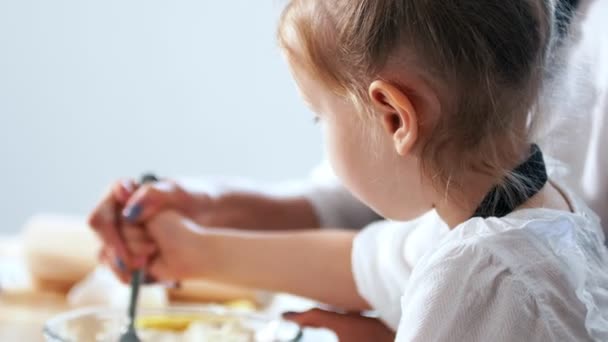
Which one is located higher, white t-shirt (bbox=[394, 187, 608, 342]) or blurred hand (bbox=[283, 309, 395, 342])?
white t-shirt (bbox=[394, 187, 608, 342])

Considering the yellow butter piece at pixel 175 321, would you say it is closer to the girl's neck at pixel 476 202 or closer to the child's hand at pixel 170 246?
Result: the child's hand at pixel 170 246

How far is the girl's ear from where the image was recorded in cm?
58

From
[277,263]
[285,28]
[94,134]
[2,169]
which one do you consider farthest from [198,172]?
[285,28]

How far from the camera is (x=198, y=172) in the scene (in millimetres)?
2131

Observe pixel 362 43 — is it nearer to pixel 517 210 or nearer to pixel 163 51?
pixel 517 210

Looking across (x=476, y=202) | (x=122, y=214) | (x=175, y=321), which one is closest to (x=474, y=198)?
Result: (x=476, y=202)

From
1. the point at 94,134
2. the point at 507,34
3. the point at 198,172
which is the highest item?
the point at 507,34

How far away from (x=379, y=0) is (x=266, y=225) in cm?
62

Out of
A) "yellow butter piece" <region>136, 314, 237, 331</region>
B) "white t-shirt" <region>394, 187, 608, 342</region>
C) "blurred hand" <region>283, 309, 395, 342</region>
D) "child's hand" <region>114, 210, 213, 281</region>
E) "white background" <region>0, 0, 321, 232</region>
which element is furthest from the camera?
"white background" <region>0, 0, 321, 232</region>

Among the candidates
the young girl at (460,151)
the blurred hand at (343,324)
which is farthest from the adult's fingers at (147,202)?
the young girl at (460,151)

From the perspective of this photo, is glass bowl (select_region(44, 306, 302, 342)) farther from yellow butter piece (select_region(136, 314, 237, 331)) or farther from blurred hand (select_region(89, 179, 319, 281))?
blurred hand (select_region(89, 179, 319, 281))

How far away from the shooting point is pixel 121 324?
0.87m

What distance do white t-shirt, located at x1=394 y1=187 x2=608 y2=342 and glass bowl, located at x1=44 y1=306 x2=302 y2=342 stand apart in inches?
9.3

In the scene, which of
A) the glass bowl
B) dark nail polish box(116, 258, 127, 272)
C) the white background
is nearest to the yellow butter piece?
the glass bowl
